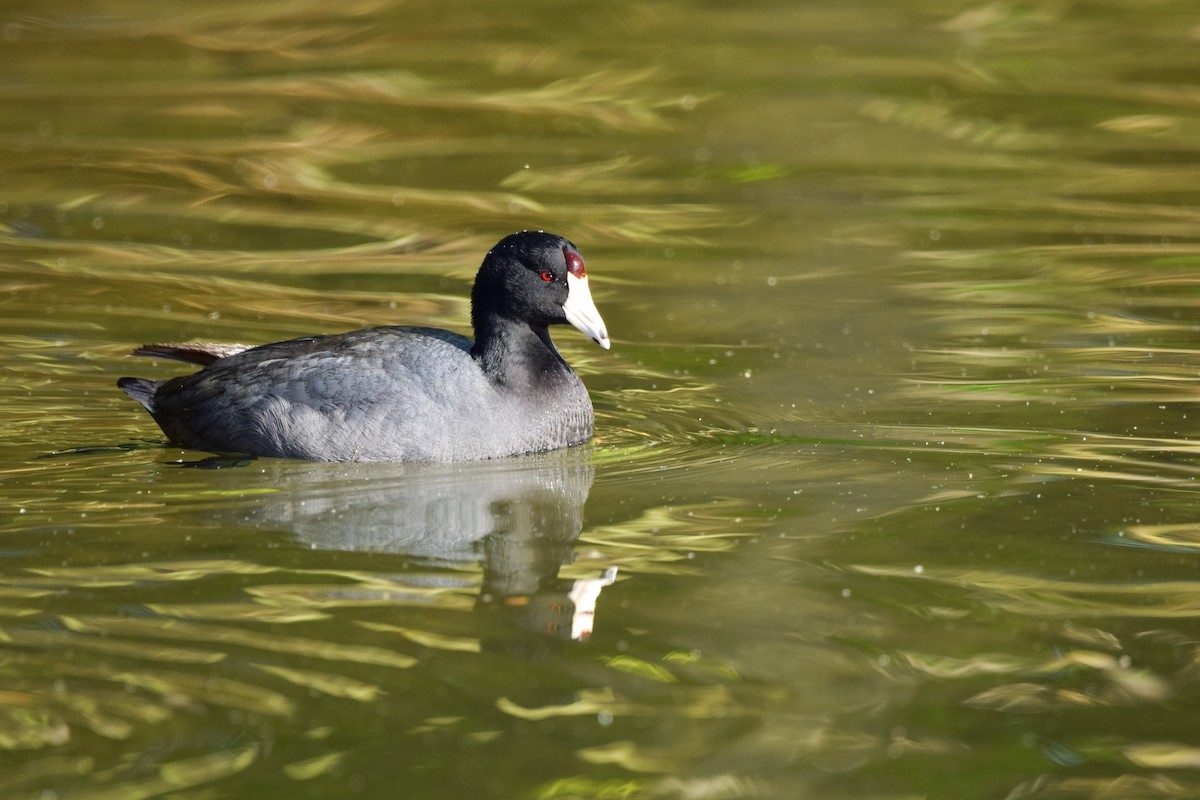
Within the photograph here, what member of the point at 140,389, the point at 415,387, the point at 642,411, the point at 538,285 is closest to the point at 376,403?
the point at 415,387

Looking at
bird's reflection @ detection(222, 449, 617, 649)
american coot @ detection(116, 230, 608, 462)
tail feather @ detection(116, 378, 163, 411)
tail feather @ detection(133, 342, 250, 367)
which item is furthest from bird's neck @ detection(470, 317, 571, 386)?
tail feather @ detection(116, 378, 163, 411)

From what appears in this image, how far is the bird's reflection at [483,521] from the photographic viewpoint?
4930 mm

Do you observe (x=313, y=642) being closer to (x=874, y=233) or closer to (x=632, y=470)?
(x=632, y=470)

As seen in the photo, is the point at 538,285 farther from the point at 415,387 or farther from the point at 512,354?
the point at 415,387

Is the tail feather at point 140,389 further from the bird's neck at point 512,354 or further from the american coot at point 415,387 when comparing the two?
the bird's neck at point 512,354

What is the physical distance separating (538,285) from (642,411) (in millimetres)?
840

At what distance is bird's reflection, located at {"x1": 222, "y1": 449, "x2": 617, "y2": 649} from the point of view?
4.93 metres

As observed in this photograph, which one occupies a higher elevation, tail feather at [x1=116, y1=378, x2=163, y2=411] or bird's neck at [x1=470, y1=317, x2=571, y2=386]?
bird's neck at [x1=470, y1=317, x2=571, y2=386]

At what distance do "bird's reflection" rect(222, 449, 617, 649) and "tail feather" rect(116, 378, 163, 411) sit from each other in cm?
80

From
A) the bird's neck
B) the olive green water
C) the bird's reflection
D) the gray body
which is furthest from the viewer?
the bird's neck

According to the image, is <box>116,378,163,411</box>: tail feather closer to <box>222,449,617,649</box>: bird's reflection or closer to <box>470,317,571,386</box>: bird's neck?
<box>222,449,617,649</box>: bird's reflection

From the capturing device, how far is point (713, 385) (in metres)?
7.67

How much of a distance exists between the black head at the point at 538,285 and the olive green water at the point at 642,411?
0.55 meters

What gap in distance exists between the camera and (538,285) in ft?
22.4
